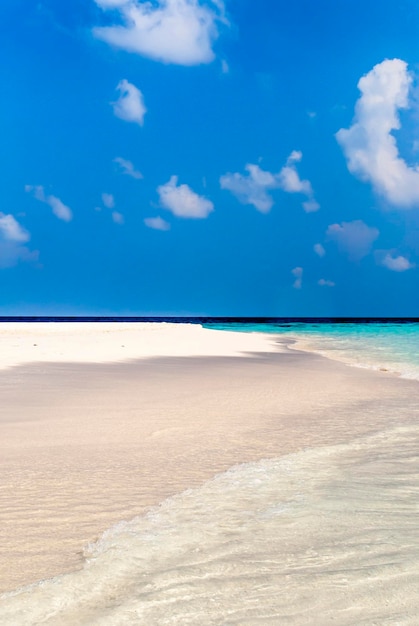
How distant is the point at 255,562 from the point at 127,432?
409 cm

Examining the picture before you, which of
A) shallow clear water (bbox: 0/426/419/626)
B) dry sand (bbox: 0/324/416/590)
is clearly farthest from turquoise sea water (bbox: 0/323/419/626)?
dry sand (bbox: 0/324/416/590)

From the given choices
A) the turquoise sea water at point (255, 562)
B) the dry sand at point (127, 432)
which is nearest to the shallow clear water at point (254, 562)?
the turquoise sea water at point (255, 562)

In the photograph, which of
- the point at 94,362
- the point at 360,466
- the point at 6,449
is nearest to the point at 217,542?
the point at 360,466

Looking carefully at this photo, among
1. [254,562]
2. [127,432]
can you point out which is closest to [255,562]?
[254,562]

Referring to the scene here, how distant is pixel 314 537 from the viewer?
A: 13.0 feet

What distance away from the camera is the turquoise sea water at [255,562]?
2.90 metres

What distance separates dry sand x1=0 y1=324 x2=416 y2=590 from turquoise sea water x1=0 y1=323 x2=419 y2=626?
0.28 meters

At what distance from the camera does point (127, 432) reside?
7.39 m

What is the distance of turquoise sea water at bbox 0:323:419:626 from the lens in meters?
2.90

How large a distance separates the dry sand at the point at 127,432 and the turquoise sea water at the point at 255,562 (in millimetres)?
276

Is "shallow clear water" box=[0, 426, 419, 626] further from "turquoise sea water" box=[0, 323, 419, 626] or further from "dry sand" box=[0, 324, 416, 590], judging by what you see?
"dry sand" box=[0, 324, 416, 590]

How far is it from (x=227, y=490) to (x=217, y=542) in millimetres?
1192

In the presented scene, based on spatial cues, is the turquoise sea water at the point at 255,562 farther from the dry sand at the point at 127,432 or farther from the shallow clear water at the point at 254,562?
the dry sand at the point at 127,432

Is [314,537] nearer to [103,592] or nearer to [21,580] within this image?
[103,592]
